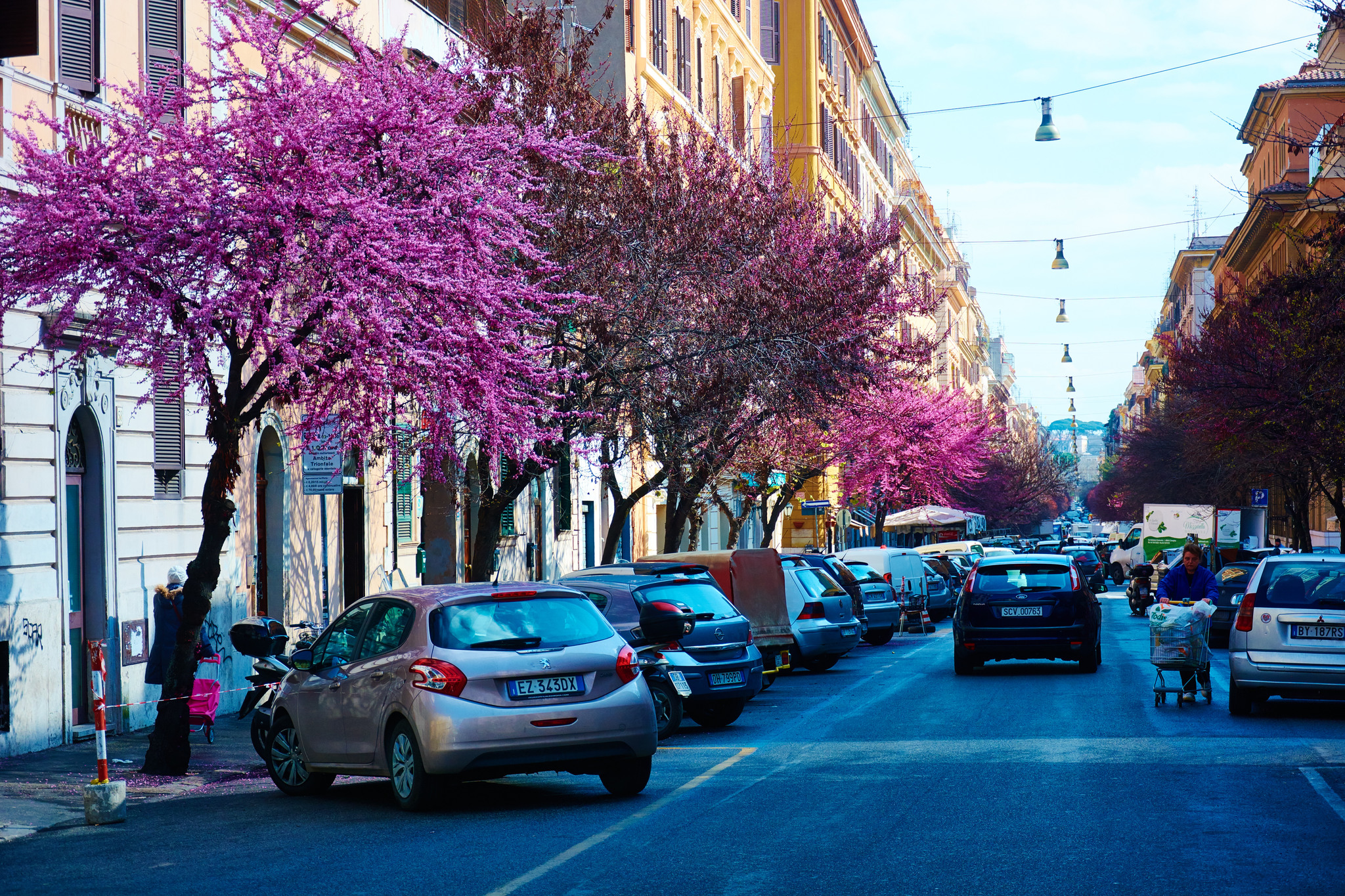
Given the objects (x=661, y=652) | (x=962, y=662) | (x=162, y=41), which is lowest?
(x=962, y=662)

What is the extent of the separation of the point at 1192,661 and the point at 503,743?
368 inches

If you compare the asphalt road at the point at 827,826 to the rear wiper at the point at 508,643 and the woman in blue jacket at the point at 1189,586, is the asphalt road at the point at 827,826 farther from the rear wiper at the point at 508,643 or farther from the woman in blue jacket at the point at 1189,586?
the woman in blue jacket at the point at 1189,586

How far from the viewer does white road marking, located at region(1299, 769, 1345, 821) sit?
33.4ft

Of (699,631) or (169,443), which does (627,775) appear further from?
(169,443)

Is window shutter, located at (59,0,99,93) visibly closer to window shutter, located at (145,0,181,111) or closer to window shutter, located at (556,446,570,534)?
window shutter, located at (145,0,181,111)

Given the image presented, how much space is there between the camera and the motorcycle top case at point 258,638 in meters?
13.2

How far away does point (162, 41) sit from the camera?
60.2 feet

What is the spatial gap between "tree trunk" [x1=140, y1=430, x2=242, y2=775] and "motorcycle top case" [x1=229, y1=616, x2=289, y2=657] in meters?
0.43

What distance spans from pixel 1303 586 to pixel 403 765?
30.2 feet

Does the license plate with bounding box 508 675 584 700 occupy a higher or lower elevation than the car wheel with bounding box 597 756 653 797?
higher

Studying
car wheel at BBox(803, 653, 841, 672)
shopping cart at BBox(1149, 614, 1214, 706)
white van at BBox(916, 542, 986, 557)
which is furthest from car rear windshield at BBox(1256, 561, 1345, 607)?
white van at BBox(916, 542, 986, 557)

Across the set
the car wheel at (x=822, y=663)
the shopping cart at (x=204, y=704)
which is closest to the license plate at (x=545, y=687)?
the shopping cart at (x=204, y=704)

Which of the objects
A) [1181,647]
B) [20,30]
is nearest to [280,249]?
[20,30]

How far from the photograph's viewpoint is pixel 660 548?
147 ft
